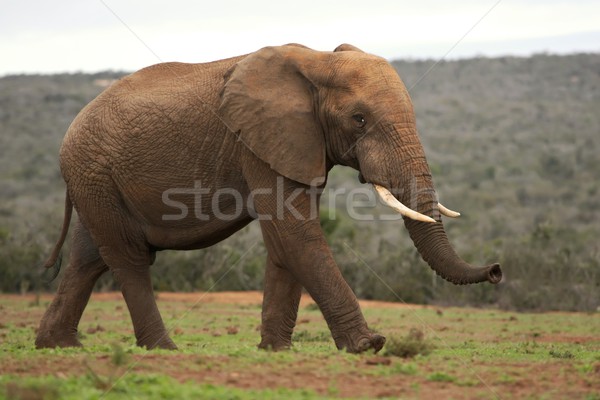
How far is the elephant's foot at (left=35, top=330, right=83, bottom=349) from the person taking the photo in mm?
11797

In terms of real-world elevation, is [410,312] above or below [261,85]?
below

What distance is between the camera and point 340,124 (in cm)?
1009

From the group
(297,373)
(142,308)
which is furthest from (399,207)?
(142,308)

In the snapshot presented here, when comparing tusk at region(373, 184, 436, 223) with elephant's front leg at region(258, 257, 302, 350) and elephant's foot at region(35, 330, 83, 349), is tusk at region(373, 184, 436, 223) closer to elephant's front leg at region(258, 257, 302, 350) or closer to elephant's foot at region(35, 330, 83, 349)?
elephant's front leg at region(258, 257, 302, 350)

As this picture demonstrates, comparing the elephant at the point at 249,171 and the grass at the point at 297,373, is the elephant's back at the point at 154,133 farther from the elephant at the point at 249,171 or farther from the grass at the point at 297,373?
the grass at the point at 297,373

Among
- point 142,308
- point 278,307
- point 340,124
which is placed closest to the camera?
point 340,124

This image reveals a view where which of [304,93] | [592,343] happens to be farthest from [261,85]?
[592,343]

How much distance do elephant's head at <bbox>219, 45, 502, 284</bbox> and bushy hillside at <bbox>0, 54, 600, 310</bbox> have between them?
900 cm

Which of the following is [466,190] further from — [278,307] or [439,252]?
[439,252]

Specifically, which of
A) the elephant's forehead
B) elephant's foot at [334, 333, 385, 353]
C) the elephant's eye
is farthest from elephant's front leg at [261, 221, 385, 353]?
the elephant's forehead

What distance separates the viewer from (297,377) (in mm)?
8227

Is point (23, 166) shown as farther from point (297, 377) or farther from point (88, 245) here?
point (297, 377)

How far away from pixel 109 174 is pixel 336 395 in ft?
14.1

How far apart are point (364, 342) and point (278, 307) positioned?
1.51 m
